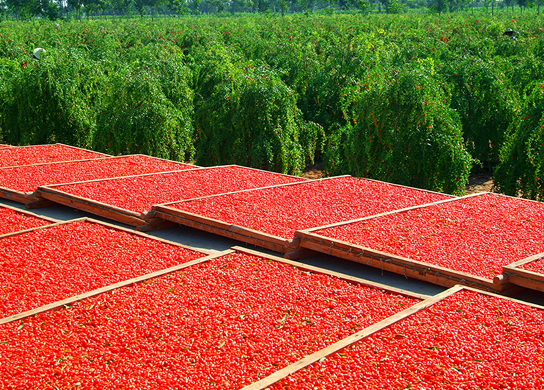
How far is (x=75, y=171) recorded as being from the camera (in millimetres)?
10227

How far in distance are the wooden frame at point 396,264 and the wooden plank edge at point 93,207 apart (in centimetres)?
221

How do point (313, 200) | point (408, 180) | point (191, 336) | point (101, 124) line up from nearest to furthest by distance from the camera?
point (191, 336)
point (313, 200)
point (408, 180)
point (101, 124)

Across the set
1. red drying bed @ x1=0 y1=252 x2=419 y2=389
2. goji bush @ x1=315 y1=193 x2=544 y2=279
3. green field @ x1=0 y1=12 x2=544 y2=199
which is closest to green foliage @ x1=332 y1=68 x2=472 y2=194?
green field @ x1=0 y1=12 x2=544 y2=199

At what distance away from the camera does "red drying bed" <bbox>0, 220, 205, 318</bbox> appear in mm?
5652

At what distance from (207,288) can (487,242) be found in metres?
3.02

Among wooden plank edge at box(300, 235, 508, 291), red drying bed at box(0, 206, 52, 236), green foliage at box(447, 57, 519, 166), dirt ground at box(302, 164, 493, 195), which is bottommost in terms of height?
dirt ground at box(302, 164, 493, 195)

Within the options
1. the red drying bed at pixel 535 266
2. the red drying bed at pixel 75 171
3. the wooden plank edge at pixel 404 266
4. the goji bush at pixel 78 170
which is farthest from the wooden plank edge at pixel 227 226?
the goji bush at pixel 78 170

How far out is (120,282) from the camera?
5.74 meters

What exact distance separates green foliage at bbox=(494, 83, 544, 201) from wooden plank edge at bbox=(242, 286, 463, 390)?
510cm

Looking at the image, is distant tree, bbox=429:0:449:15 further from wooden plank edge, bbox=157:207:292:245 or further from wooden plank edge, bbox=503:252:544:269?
wooden plank edge, bbox=503:252:544:269

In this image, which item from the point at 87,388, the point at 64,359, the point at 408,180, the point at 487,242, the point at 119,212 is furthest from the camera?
the point at 408,180

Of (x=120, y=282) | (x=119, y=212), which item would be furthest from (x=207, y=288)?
Answer: (x=119, y=212)

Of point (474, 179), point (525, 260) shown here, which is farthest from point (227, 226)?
point (474, 179)

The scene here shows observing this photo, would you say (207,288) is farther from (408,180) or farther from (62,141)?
(62,141)
